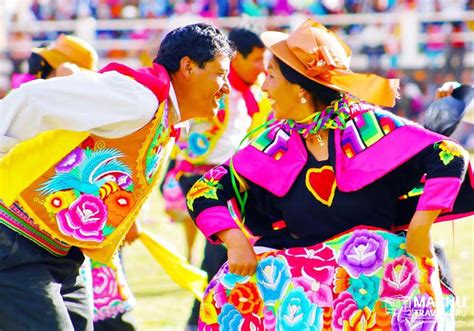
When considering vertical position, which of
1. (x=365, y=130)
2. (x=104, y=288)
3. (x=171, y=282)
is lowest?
(x=171, y=282)

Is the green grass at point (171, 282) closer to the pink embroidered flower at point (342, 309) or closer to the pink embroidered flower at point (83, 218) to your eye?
the pink embroidered flower at point (342, 309)

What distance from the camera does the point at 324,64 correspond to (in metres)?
4.22

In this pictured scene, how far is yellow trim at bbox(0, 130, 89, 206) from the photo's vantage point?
402cm

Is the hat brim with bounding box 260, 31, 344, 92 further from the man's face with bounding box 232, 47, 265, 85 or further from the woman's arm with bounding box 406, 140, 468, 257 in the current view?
the man's face with bounding box 232, 47, 265, 85

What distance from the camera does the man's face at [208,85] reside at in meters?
4.46

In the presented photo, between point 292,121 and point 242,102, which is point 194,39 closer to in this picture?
point 292,121

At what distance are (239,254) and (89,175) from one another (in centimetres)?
64

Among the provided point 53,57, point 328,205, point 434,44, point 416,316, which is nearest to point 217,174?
point 328,205

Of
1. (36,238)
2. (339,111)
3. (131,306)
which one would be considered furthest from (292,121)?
(131,306)

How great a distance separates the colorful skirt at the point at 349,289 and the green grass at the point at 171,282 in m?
1.53

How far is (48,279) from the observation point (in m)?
4.17

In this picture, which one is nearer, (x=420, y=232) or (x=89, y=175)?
(x=420, y=232)

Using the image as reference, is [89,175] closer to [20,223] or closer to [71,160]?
[71,160]

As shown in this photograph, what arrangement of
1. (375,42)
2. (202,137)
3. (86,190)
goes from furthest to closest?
(375,42)
(202,137)
(86,190)
